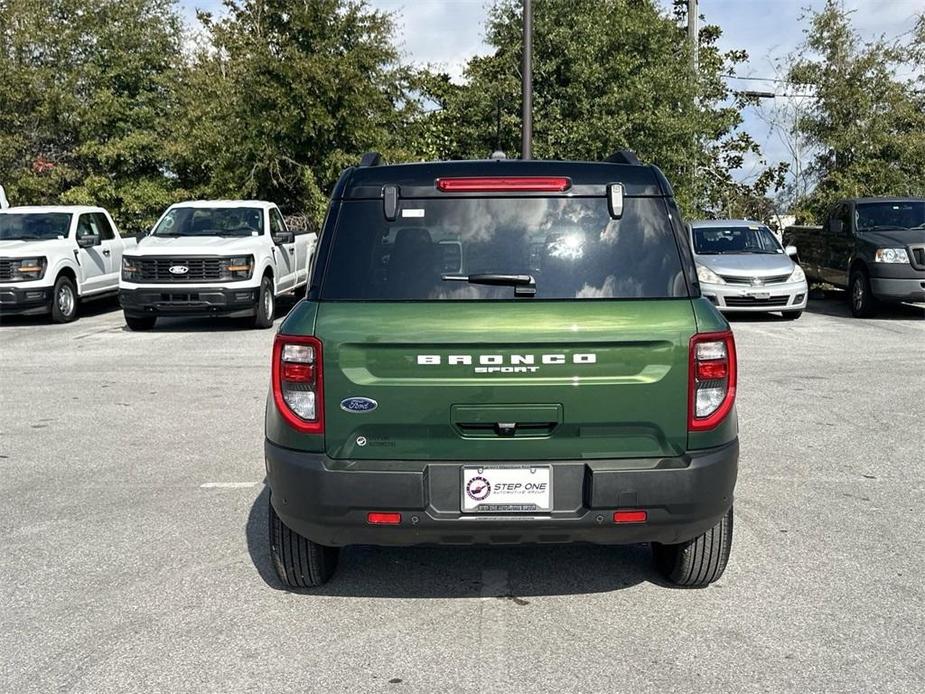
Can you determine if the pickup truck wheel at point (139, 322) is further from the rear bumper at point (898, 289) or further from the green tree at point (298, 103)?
the rear bumper at point (898, 289)

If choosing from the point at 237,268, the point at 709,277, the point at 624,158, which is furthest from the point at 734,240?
the point at 624,158

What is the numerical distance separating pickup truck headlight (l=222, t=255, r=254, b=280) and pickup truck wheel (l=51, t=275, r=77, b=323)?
10.4 ft

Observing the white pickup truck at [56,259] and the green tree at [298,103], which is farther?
the green tree at [298,103]

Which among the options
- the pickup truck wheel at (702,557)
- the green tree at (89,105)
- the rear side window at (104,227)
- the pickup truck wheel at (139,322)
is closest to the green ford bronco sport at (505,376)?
the pickup truck wheel at (702,557)

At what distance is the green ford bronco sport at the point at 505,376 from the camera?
13.0 ft

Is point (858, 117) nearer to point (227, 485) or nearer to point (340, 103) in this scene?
point (340, 103)

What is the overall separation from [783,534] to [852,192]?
19.3 m

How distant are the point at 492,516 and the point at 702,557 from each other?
1098 millimetres

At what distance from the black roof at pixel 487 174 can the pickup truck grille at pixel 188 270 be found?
11.0 metres

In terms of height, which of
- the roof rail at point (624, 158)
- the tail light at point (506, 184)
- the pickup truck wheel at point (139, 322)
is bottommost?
the pickup truck wheel at point (139, 322)

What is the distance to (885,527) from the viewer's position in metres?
5.61

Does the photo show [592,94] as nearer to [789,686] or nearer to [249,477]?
[249,477]

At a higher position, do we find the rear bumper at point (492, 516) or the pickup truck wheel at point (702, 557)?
the rear bumper at point (492, 516)

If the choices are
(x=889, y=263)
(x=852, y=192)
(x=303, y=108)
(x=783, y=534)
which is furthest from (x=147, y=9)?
(x=783, y=534)
